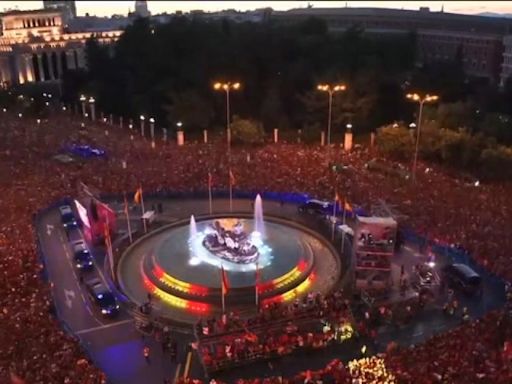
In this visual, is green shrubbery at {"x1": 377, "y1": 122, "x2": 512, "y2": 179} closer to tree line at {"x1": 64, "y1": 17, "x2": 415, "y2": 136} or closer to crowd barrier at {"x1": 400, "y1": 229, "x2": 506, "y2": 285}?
tree line at {"x1": 64, "y1": 17, "x2": 415, "y2": 136}

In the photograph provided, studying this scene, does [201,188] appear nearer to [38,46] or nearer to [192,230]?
[192,230]

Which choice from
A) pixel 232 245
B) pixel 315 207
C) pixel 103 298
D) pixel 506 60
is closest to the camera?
pixel 103 298

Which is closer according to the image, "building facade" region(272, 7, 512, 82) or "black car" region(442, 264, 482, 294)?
"black car" region(442, 264, 482, 294)

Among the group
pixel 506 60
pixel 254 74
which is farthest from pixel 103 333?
pixel 506 60

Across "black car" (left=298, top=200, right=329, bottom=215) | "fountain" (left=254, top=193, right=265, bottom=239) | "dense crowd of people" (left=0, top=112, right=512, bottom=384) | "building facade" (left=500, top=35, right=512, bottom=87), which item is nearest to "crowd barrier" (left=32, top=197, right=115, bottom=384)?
"dense crowd of people" (left=0, top=112, right=512, bottom=384)

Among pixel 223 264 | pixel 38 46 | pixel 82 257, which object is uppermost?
pixel 38 46

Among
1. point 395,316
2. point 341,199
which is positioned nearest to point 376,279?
point 395,316
